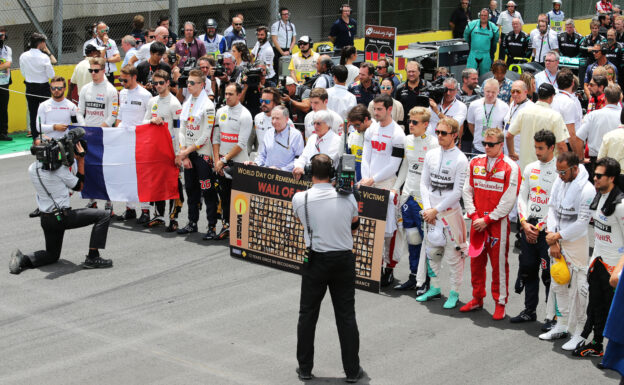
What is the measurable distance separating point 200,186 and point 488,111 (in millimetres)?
3978

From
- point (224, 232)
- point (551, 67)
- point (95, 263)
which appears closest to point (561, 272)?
point (224, 232)

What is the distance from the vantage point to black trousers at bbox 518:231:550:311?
26.9 ft

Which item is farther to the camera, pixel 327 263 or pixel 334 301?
pixel 334 301

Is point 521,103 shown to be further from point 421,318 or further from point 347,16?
point 347,16

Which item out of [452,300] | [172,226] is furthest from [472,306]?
[172,226]

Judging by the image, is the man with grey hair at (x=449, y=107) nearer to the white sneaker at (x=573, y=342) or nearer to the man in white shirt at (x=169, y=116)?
the man in white shirt at (x=169, y=116)

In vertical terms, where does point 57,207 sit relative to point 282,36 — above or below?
below

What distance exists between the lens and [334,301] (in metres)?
7.17

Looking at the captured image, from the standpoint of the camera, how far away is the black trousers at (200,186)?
35.9 feet

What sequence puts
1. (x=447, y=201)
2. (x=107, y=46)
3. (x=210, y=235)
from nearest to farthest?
(x=447, y=201) < (x=210, y=235) < (x=107, y=46)

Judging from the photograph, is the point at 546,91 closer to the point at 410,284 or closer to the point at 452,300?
the point at 410,284

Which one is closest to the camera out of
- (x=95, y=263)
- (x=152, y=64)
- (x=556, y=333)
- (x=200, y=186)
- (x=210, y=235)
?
(x=556, y=333)

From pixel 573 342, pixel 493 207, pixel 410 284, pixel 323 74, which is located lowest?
pixel 573 342

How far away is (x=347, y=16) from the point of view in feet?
66.7
